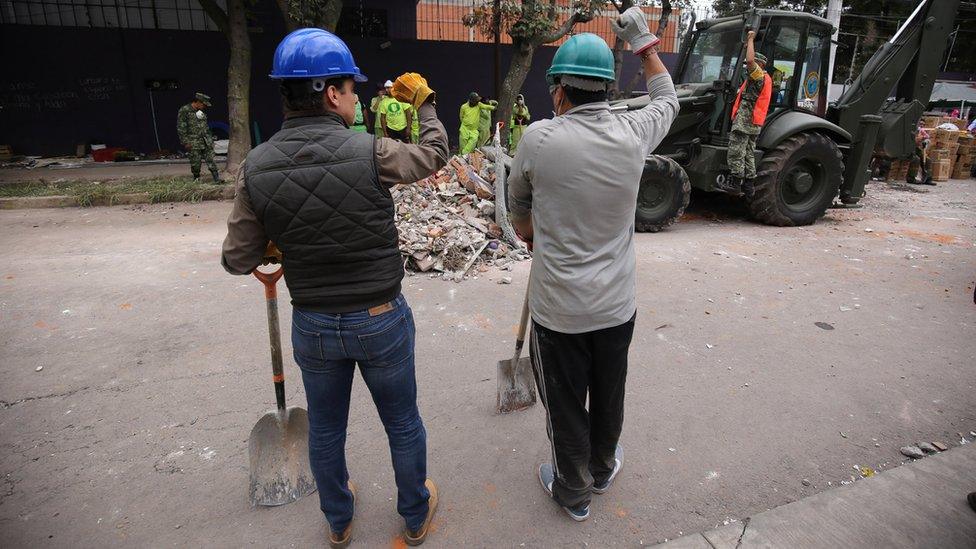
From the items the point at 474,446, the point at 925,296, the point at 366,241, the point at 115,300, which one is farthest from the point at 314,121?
the point at 925,296

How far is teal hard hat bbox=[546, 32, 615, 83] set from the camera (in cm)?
199

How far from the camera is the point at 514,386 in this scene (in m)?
3.21

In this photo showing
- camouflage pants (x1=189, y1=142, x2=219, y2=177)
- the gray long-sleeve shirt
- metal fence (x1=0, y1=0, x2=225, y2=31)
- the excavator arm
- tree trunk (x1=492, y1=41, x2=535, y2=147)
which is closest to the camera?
the gray long-sleeve shirt

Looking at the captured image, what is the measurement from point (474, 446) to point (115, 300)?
3.88 metres

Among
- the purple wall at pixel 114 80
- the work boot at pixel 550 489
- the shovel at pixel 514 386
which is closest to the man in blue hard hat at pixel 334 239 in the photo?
the work boot at pixel 550 489

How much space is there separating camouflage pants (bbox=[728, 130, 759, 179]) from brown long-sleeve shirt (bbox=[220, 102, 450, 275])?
19.8 ft

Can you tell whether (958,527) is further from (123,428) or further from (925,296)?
(123,428)

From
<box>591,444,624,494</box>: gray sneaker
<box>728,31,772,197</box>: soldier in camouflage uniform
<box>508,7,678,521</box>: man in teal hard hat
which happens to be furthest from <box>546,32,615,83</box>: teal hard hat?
<box>728,31,772,197</box>: soldier in camouflage uniform

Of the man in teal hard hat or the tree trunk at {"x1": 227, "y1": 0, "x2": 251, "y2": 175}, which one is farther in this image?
the tree trunk at {"x1": 227, "y1": 0, "x2": 251, "y2": 175}

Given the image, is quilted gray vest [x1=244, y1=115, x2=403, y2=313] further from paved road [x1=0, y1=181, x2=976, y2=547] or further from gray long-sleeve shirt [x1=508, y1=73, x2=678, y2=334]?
paved road [x1=0, y1=181, x2=976, y2=547]

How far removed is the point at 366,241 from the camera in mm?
1891

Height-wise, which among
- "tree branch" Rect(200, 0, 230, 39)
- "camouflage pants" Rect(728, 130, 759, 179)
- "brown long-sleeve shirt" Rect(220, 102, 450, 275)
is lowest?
"camouflage pants" Rect(728, 130, 759, 179)

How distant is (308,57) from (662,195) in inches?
242

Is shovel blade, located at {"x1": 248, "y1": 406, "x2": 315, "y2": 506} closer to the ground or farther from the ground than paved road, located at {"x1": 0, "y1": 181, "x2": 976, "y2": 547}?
farther from the ground
